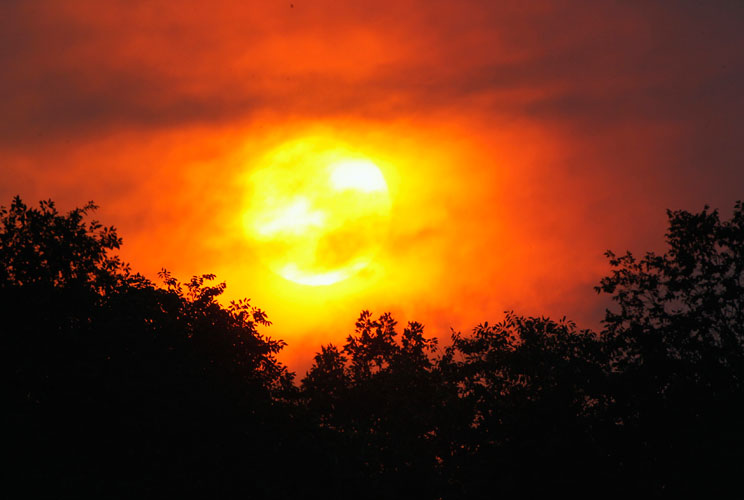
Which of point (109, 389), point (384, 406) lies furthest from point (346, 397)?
point (109, 389)

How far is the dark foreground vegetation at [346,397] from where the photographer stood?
3041cm

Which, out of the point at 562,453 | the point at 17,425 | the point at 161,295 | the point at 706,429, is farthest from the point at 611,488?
the point at 17,425

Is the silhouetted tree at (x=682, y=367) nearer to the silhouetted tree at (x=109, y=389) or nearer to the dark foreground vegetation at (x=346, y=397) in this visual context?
the dark foreground vegetation at (x=346, y=397)

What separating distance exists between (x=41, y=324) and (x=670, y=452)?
2869 centimetres

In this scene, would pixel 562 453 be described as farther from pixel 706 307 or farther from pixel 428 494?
pixel 706 307

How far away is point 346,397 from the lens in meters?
40.2

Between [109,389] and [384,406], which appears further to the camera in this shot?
[384,406]

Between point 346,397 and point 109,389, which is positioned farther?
point 346,397

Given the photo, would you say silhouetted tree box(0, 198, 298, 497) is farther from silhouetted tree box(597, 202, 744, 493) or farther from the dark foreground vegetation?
silhouetted tree box(597, 202, 744, 493)

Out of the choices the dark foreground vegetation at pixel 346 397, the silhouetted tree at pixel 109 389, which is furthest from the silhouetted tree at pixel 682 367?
the silhouetted tree at pixel 109 389

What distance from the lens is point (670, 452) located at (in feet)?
124

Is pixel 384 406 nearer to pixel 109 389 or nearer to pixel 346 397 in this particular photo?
pixel 346 397

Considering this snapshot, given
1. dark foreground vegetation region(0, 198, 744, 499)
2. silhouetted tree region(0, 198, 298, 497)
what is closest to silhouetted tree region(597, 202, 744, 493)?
dark foreground vegetation region(0, 198, 744, 499)

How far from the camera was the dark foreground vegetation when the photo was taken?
30406 mm
